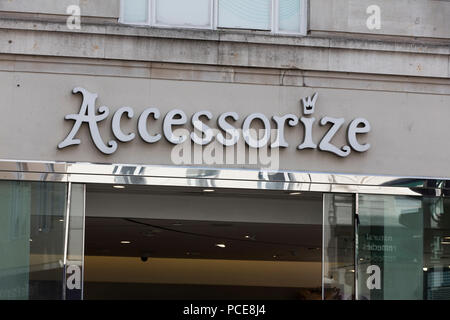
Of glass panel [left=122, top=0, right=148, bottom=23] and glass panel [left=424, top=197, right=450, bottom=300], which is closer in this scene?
glass panel [left=122, top=0, right=148, bottom=23]

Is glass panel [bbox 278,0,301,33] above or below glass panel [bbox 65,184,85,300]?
above

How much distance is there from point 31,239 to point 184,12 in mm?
3561

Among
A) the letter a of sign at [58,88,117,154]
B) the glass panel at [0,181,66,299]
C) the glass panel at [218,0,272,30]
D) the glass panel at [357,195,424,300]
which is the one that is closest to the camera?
the glass panel at [0,181,66,299]

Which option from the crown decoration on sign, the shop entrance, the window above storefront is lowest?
the shop entrance

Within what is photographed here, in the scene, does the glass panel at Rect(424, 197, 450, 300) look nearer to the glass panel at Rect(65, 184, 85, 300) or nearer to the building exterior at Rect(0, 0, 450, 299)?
the building exterior at Rect(0, 0, 450, 299)

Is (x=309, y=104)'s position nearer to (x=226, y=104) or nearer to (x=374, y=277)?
(x=226, y=104)

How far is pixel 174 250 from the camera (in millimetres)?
19234

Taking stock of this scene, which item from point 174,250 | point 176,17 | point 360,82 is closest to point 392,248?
point 360,82

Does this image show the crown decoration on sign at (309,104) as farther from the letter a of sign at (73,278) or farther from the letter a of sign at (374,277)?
the letter a of sign at (73,278)

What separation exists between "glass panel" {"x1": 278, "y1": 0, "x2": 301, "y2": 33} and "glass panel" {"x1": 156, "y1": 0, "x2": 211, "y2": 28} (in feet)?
3.19

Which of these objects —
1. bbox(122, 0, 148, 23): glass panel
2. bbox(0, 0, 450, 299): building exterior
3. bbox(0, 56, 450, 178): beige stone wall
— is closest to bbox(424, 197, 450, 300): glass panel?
bbox(0, 0, 450, 299): building exterior

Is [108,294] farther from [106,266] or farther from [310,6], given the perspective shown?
[310,6]

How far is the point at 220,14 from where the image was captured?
38.5ft

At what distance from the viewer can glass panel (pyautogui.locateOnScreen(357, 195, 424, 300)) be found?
37.8 ft
